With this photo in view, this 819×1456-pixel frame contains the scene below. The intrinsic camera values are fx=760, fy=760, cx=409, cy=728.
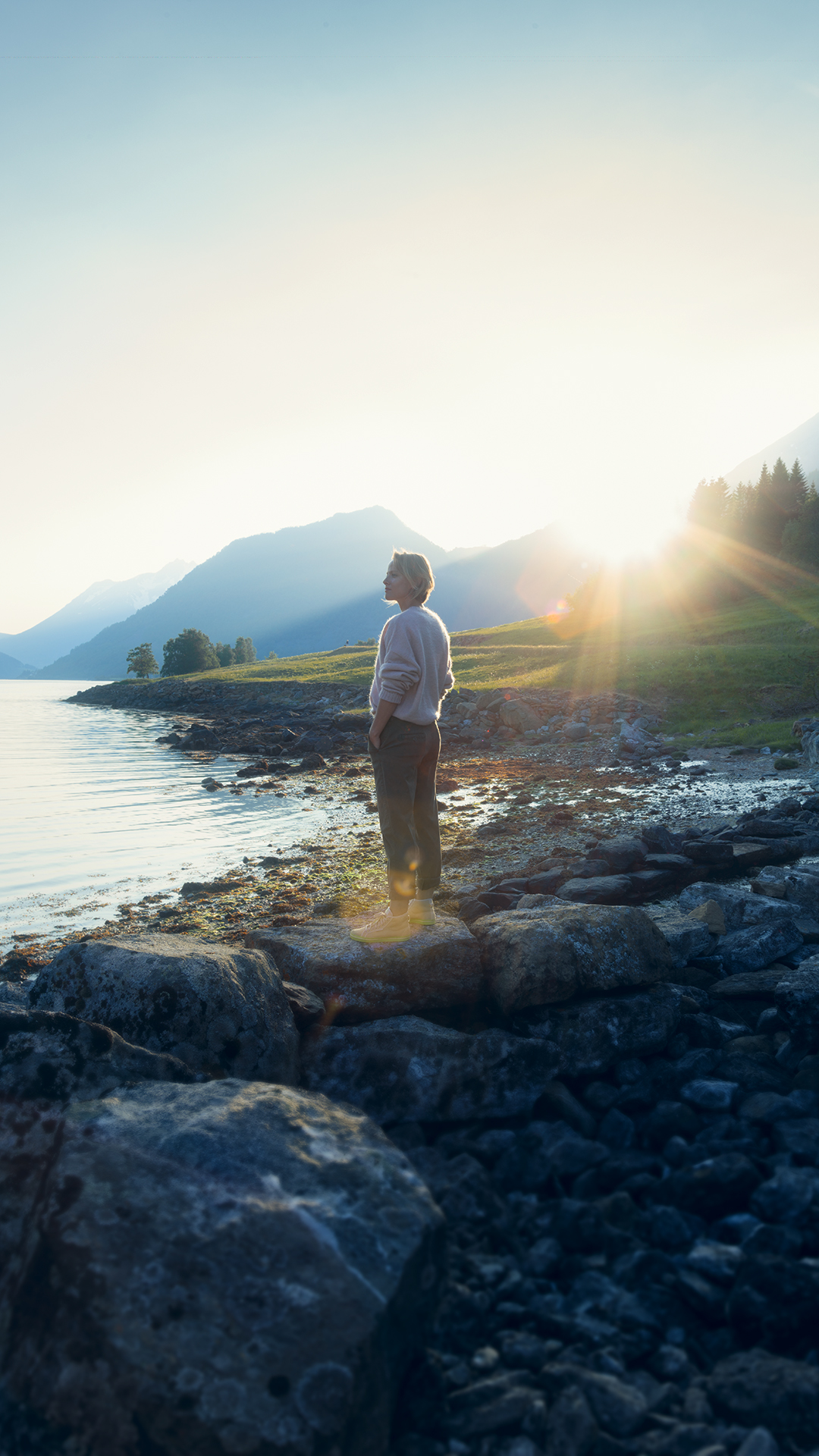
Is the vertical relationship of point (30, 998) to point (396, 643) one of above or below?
below

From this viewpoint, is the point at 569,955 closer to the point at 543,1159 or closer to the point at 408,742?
the point at 543,1159

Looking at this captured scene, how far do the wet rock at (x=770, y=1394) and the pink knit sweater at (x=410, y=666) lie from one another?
4670 millimetres

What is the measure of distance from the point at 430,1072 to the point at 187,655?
140 meters

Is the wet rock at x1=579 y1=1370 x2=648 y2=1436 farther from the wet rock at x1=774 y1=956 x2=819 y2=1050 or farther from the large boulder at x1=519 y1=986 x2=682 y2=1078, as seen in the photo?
the wet rock at x1=774 y1=956 x2=819 y2=1050

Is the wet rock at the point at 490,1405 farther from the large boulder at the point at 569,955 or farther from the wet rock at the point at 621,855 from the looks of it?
the wet rock at the point at 621,855

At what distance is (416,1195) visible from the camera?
352cm

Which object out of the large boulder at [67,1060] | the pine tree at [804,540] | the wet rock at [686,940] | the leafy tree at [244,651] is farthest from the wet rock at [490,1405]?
the leafy tree at [244,651]

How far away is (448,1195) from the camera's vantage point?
4117 millimetres

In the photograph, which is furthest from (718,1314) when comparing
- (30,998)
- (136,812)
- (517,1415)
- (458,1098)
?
(136,812)

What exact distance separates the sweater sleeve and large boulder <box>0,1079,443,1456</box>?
3.62m

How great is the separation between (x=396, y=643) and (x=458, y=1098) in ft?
11.8

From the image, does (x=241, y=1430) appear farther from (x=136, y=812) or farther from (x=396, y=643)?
(x=136, y=812)

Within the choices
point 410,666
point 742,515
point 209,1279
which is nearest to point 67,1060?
point 209,1279

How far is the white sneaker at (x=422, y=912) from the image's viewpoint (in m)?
6.83
